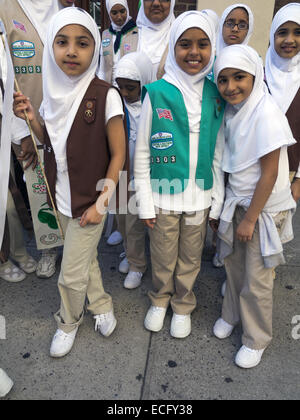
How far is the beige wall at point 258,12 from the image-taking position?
4.36 metres

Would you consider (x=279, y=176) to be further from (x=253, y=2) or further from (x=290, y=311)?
(x=253, y=2)

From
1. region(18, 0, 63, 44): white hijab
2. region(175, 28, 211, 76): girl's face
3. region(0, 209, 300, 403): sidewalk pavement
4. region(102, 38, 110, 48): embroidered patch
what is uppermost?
region(18, 0, 63, 44): white hijab

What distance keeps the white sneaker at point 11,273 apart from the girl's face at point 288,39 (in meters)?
2.41

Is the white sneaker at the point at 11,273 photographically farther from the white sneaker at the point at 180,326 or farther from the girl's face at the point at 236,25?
the girl's face at the point at 236,25

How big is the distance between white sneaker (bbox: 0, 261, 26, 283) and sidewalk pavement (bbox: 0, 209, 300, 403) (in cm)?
10

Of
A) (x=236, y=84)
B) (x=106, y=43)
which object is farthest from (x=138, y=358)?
(x=106, y=43)

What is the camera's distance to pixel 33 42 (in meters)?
2.33

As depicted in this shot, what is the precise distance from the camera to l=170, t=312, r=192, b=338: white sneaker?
2.20m

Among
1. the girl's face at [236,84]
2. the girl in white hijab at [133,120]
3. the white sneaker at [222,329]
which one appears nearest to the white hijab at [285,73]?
the girl's face at [236,84]

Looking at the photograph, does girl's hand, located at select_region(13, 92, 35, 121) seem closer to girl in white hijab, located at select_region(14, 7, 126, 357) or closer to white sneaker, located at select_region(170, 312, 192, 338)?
girl in white hijab, located at select_region(14, 7, 126, 357)

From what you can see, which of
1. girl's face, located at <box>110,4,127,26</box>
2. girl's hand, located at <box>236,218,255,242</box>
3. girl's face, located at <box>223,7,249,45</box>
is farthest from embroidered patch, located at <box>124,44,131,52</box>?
girl's hand, located at <box>236,218,255,242</box>

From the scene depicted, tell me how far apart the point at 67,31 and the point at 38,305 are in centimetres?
180

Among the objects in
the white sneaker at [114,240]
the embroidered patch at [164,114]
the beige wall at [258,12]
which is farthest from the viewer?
the beige wall at [258,12]
